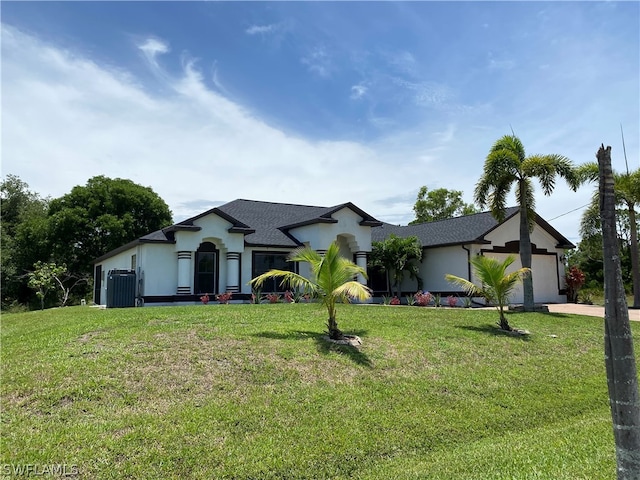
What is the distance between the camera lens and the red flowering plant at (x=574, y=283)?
2650 centimetres

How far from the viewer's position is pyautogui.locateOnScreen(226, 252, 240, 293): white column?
21.8 m

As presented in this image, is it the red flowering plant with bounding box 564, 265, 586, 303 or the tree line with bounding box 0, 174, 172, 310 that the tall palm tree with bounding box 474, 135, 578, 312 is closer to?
the red flowering plant with bounding box 564, 265, 586, 303

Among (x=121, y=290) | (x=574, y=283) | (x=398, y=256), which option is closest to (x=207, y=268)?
(x=121, y=290)

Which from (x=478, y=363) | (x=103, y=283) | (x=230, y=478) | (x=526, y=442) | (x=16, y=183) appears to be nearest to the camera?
(x=230, y=478)

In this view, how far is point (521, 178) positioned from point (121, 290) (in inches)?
683

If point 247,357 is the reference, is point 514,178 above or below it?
above

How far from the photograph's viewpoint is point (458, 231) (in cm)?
2555

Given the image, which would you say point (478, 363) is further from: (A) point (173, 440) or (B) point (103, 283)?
(B) point (103, 283)

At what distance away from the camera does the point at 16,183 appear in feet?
146

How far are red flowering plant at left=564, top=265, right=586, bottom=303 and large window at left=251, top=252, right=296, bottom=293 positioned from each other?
52.9ft

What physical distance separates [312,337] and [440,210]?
3784 cm

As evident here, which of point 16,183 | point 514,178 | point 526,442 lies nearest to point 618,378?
point 526,442

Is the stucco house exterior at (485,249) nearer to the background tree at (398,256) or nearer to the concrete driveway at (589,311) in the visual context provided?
the background tree at (398,256)

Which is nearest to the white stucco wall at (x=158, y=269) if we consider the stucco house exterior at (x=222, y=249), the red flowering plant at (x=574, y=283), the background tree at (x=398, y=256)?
the stucco house exterior at (x=222, y=249)
